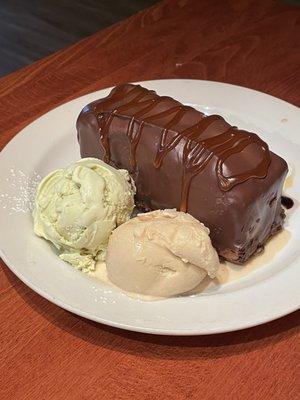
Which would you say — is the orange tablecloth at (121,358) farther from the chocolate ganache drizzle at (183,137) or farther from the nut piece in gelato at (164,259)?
the chocolate ganache drizzle at (183,137)

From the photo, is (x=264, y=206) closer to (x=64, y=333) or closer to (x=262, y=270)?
(x=262, y=270)

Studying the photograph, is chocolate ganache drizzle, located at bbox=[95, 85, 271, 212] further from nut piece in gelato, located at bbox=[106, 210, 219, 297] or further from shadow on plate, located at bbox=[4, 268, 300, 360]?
shadow on plate, located at bbox=[4, 268, 300, 360]

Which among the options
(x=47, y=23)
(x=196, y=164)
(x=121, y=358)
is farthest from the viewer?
(x=47, y=23)

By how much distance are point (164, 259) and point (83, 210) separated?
8.2 inches

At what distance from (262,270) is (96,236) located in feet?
1.16

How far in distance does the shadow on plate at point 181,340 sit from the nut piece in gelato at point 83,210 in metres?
0.15

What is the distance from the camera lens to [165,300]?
109 cm

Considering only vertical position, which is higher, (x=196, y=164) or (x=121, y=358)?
(x=196, y=164)

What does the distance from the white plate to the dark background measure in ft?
6.34

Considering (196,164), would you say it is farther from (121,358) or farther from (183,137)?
(121,358)

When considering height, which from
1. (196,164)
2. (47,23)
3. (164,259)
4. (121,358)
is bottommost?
(47,23)

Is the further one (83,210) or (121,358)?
(83,210)

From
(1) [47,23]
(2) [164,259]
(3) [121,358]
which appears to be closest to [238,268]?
(2) [164,259]

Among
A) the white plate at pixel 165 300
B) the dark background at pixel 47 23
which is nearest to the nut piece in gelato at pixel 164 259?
the white plate at pixel 165 300
